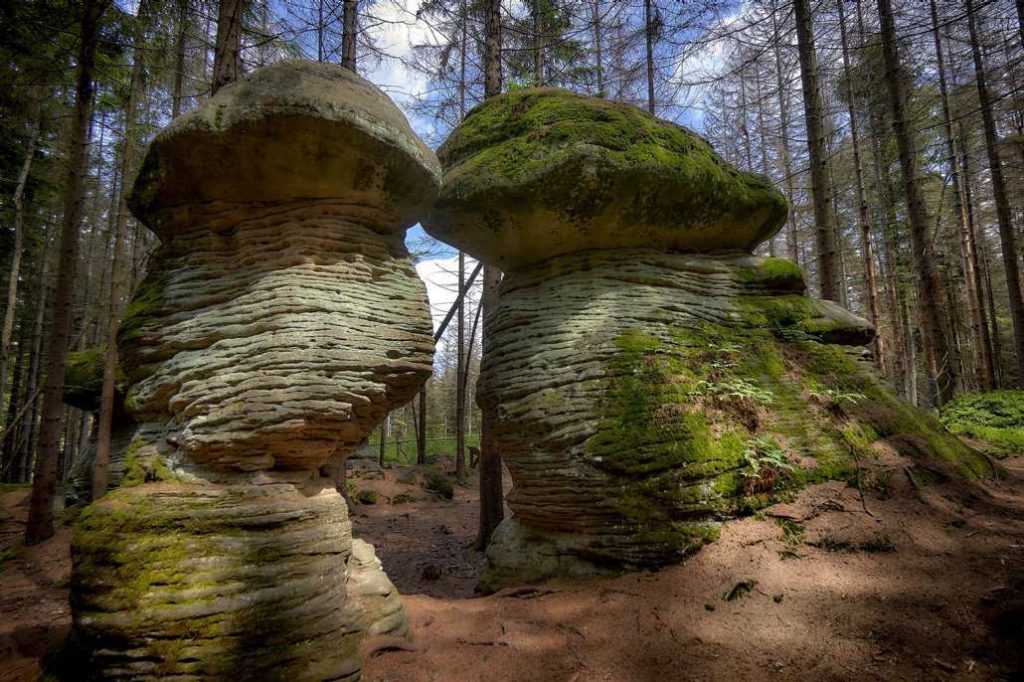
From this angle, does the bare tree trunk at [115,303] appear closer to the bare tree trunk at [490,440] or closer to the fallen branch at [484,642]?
the bare tree trunk at [490,440]

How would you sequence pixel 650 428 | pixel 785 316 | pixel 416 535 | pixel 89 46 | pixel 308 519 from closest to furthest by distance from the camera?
pixel 308 519
pixel 650 428
pixel 785 316
pixel 89 46
pixel 416 535

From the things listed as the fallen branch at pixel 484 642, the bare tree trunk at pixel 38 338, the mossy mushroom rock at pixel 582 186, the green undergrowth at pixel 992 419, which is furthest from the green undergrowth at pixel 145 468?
the bare tree trunk at pixel 38 338

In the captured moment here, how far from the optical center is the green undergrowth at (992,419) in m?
8.52

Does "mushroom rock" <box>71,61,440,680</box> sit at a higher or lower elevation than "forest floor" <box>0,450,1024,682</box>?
higher

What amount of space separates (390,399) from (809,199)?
21118mm

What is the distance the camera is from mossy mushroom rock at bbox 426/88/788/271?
5590 mm

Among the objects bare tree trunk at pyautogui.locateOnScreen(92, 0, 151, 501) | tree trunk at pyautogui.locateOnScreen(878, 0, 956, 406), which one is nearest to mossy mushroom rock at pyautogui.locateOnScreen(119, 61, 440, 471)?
bare tree trunk at pyautogui.locateOnScreen(92, 0, 151, 501)

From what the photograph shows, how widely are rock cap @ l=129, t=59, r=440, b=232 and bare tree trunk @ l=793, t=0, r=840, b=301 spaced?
7.42 m

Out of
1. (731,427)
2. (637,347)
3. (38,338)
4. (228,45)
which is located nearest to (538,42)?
(228,45)

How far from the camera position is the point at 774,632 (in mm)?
3197

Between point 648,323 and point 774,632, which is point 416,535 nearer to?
point 648,323

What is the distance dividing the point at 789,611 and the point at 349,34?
32.1 feet

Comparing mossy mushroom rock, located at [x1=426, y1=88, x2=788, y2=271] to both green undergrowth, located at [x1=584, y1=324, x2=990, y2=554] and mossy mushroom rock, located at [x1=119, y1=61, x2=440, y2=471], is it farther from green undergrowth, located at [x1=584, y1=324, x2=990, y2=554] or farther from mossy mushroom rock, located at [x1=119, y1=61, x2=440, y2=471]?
green undergrowth, located at [x1=584, y1=324, x2=990, y2=554]

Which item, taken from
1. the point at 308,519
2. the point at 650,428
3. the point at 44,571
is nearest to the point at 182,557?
the point at 308,519
